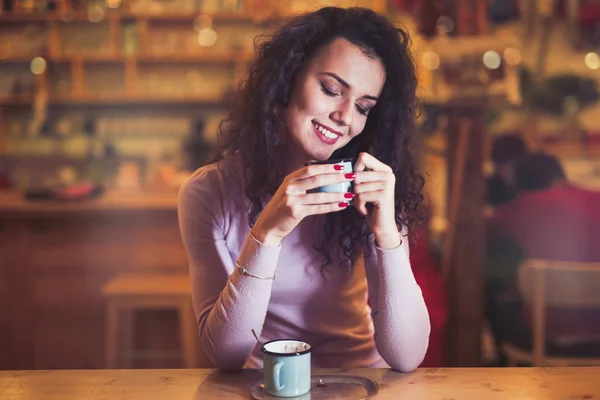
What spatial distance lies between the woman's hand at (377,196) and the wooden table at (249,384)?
256 mm

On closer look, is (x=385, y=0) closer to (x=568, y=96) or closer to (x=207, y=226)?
(x=568, y=96)

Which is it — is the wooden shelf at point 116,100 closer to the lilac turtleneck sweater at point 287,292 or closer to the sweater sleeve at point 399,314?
the lilac turtleneck sweater at point 287,292

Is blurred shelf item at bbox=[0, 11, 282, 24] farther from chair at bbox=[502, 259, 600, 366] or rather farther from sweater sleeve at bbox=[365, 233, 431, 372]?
sweater sleeve at bbox=[365, 233, 431, 372]

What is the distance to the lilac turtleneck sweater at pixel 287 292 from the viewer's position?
52.1 inches

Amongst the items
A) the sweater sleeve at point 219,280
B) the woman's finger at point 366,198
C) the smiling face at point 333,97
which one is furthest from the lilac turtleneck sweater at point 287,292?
the smiling face at point 333,97

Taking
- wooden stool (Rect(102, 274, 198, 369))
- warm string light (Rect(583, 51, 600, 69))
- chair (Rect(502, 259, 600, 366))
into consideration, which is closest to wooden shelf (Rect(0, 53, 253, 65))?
warm string light (Rect(583, 51, 600, 69))

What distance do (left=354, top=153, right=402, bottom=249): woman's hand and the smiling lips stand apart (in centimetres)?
16

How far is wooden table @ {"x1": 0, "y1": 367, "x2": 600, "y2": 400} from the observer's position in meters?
A: 1.19

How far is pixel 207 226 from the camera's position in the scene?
1.46 meters

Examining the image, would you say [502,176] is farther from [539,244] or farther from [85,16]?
[85,16]

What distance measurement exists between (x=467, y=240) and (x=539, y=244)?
15.5 inches

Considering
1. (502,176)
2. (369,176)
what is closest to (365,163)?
(369,176)

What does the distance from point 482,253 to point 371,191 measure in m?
1.50

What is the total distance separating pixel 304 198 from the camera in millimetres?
1241
